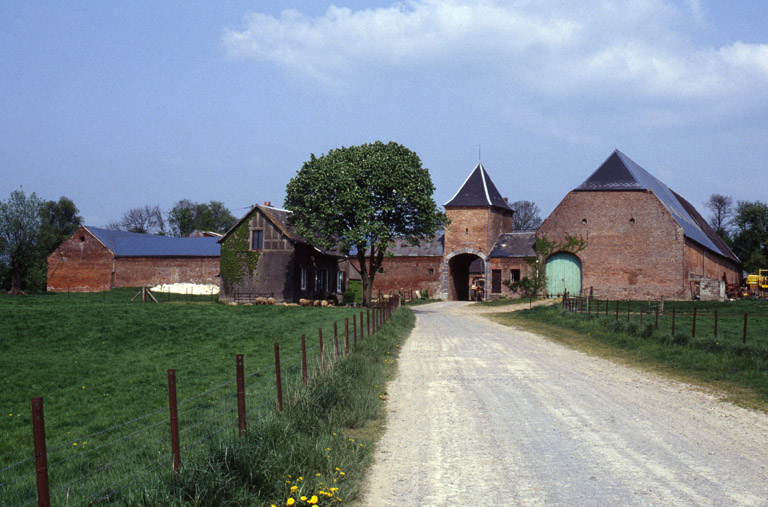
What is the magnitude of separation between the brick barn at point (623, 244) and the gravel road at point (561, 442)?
98.2 feet

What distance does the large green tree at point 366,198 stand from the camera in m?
36.2

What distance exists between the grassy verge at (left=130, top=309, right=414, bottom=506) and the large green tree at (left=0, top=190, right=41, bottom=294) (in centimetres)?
5059

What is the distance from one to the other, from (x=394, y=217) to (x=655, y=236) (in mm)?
17128

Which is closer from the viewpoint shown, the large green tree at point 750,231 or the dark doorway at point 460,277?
the dark doorway at point 460,277

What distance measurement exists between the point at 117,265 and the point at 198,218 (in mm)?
46339

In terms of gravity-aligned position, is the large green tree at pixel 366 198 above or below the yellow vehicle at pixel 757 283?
above

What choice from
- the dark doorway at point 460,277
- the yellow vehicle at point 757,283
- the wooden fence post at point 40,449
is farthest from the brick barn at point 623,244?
the wooden fence post at point 40,449

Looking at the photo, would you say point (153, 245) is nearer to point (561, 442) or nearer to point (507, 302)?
point (507, 302)

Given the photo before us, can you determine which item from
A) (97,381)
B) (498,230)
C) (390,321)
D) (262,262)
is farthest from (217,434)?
(498,230)

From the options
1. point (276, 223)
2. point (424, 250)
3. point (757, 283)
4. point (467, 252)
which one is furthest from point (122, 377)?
point (757, 283)

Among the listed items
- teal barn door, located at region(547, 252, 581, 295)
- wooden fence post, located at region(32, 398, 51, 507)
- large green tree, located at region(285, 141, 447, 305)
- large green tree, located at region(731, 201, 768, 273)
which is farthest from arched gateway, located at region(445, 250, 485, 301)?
wooden fence post, located at region(32, 398, 51, 507)

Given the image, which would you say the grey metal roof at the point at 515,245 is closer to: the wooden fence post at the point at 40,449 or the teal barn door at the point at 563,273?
the teal barn door at the point at 563,273

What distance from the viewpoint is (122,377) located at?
16.2 m

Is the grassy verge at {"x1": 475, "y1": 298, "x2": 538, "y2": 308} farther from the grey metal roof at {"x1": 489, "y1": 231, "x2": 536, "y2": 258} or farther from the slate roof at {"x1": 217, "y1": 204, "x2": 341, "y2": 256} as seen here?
the slate roof at {"x1": 217, "y1": 204, "x2": 341, "y2": 256}
